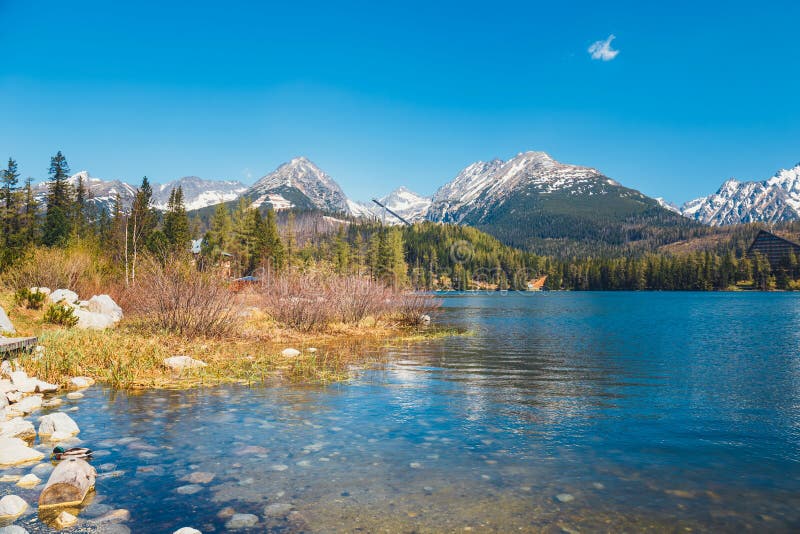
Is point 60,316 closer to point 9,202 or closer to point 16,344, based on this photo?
point 16,344

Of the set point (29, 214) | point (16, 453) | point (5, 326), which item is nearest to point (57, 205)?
point (29, 214)

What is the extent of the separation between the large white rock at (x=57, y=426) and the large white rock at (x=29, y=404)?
1.83 meters

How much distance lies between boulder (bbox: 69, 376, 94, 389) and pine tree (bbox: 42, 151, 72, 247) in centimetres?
7735

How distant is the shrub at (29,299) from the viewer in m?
24.7

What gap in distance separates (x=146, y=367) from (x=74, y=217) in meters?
97.5

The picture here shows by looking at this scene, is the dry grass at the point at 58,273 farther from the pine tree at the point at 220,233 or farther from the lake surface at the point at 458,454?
the pine tree at the point at 220,233

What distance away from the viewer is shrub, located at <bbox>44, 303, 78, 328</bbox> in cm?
2277

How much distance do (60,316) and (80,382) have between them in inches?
419

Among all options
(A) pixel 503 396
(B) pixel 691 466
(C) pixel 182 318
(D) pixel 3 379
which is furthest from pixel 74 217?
(B) pixel 691 466

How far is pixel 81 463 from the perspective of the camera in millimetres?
7324

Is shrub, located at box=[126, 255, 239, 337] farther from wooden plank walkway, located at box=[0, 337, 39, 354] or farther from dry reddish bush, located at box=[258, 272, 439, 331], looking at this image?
dry reddish bush, located at box=[258, 272, 439, 331]

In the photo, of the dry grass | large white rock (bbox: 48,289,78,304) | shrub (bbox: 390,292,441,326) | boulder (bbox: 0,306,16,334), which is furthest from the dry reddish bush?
boulder (bbox: 0,306,16,334)

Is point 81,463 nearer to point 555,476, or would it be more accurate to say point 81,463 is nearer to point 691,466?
point 555,476

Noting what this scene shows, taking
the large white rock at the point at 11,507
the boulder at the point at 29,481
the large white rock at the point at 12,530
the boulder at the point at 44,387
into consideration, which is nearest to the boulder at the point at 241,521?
the large white rock at the point at 12,530
